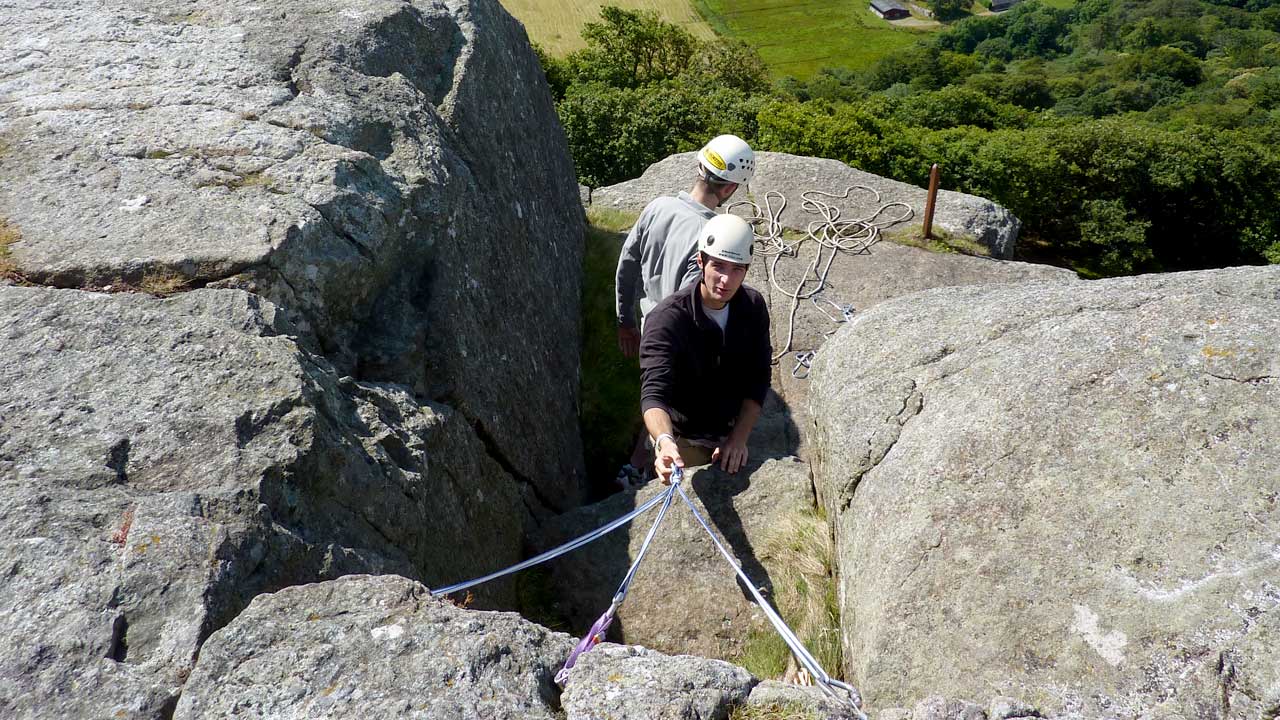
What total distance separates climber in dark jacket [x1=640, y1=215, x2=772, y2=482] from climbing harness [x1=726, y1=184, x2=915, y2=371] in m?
2.94

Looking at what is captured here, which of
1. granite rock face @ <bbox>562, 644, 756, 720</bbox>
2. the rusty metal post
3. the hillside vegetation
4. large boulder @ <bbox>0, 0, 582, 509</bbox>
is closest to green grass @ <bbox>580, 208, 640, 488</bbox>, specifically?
large boulder @ <bbox>0, 0, 582, 509</bbox>

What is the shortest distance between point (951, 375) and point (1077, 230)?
24.6 metres

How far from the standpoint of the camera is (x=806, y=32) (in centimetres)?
10444

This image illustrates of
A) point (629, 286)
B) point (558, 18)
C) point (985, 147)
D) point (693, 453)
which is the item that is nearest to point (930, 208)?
point (629, 286)

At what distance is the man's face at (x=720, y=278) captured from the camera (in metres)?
5.39

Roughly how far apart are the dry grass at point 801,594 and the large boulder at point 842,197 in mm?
5997

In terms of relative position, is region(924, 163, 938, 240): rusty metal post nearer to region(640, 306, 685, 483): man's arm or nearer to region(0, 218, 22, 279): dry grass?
region(640, 306, 685, 483): man's arm

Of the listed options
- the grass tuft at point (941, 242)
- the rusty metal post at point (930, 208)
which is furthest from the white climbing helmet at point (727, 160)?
the grass tuft at point (941, 242)

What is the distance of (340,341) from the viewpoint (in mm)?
5297

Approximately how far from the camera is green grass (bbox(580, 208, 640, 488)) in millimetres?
8508

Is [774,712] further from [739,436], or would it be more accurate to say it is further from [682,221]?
[682,221]

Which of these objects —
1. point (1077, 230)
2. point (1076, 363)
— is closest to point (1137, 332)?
point (1076, 363)

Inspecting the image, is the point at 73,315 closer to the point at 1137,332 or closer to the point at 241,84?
the point at 241,84

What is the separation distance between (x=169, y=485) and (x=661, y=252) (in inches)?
171
